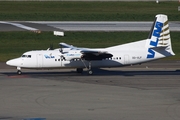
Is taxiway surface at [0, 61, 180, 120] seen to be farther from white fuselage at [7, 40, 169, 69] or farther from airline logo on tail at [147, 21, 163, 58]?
airline logo on tail at [147, 21, 163, 58]

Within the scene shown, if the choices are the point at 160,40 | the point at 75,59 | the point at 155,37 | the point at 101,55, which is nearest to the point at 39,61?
the point at 75,59

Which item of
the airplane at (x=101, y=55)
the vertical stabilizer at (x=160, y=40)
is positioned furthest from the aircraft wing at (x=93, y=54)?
the vertical stabilizer at (x=160, y=40)

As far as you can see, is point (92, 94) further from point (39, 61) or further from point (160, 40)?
point (160, 40)

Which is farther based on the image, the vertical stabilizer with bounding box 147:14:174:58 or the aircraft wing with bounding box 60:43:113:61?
the vertical stabilizer with bounding box 147:14:174:58

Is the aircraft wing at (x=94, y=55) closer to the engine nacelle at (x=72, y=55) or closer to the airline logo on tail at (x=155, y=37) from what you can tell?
the engine nacelle at (x=72, y=55)

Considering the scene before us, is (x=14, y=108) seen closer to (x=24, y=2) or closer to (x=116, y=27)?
(x=116, y=27)

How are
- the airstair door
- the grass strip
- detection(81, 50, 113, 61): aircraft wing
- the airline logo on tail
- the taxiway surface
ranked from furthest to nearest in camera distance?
the grass strip
the airline logo on tail
the airstair door
detection(81, 50, 113, 61): aircraft wing
the taxiway surface

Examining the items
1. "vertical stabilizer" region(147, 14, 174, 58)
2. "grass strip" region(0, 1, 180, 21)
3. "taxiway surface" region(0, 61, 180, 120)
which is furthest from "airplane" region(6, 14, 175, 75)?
"grass strip" region(0, 1, 180, 21)

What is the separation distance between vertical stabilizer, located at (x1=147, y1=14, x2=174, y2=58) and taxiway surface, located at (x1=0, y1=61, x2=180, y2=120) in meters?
1.90

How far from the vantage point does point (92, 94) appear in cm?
3278

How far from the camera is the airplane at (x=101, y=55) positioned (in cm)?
4103

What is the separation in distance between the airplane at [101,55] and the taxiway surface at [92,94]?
3.07ft

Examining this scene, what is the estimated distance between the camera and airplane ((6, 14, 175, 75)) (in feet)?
135

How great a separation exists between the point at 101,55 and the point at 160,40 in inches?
213
